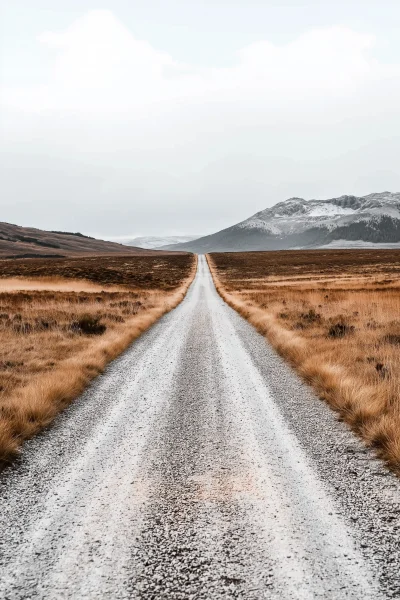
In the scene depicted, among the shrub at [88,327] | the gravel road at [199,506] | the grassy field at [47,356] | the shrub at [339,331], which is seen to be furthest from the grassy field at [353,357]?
the shrub at [88,327]

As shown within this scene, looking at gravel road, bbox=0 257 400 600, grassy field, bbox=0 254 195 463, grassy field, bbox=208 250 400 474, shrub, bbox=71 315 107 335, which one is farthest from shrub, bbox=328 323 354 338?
shrub, bbox=71 315 107 335

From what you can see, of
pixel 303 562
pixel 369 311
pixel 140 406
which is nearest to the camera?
pixel 303 562

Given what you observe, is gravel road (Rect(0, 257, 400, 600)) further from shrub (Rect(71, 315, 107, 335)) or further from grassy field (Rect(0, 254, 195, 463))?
shrub (Rect(71, 315, 107, 335))

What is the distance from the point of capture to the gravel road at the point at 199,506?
2.90m

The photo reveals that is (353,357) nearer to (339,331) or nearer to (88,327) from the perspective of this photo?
(339,331)

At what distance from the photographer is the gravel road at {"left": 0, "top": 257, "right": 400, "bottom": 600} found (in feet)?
9.50

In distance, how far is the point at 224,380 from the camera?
862cm

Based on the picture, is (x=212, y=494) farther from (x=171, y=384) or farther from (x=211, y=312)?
(x=211, y=312)

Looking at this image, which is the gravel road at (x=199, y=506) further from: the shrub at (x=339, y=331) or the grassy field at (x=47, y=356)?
the shrub at (x=339, y=331)

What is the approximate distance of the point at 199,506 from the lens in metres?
3.88

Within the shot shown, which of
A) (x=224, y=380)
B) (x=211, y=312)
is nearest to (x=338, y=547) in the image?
(x=224, y=380)

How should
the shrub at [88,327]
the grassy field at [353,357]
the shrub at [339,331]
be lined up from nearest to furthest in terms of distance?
the grassy field at [353,357]
the shrub at [339,331]
the shrub at [88,327]

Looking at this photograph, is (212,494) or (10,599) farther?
(212,494)

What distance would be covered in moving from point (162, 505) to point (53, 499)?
112cm
